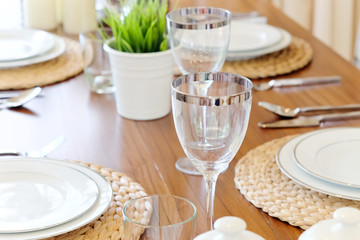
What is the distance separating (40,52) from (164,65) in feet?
1.45

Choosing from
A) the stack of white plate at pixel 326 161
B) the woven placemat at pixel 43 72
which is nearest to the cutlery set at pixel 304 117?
the stack of white plate at pixel 326 161

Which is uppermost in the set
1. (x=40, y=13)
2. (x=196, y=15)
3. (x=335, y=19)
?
(x=196, y=15)

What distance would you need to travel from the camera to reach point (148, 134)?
1171 millimetres

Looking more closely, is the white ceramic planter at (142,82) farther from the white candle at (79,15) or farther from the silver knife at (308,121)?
the white candle at (79,15)

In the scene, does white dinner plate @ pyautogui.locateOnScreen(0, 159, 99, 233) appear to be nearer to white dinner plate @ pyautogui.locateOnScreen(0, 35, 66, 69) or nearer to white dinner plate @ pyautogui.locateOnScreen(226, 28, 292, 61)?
white dinner plate @ pyautogui.locateOnScreen(0, 35, 66, 69)

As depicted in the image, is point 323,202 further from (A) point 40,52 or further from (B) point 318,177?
(A) point 40,52

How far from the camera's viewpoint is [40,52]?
151 cm

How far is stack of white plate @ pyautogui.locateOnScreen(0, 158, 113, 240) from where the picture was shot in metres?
0.79

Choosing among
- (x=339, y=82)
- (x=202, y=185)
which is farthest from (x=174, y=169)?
(x=339, y=82)

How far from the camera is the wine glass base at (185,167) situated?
1.00 metres

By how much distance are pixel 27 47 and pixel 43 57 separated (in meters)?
0.11

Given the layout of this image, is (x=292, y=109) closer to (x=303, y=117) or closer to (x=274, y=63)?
(x=303, y=117)

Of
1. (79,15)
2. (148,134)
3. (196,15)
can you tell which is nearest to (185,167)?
(148,134)

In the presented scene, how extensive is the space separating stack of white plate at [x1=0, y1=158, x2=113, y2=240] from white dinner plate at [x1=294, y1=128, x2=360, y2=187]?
1.03 ft
